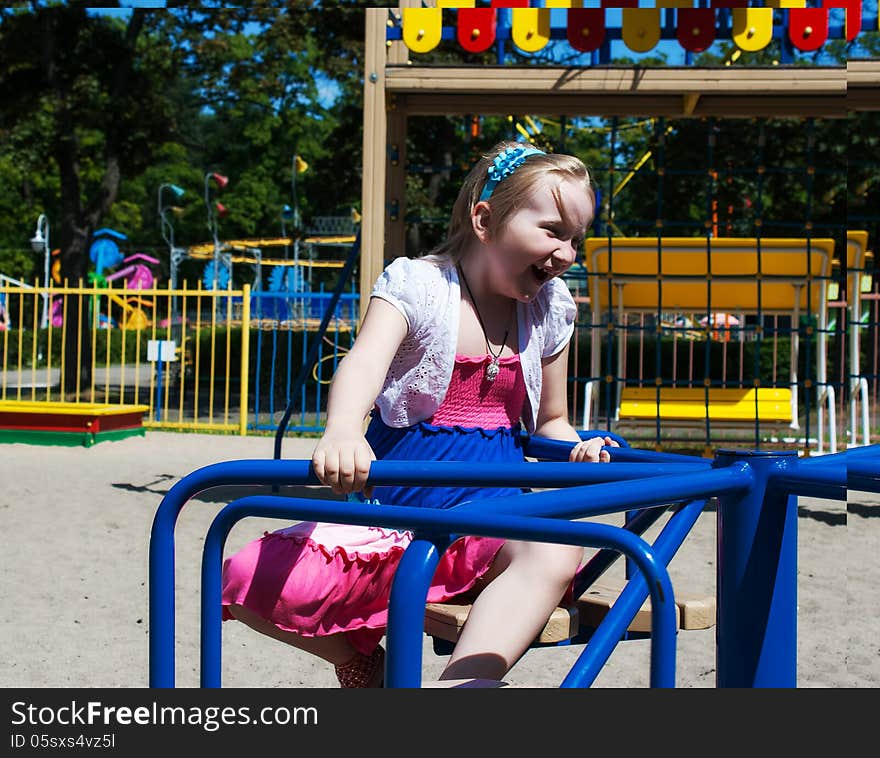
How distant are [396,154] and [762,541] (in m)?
3.97

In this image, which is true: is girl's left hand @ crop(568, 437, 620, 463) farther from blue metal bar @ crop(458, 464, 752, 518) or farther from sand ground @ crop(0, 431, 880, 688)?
blue metal bar @ crop(458, 464, 752, 518)

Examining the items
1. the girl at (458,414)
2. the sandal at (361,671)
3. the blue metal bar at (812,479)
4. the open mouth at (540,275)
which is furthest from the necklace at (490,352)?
the blue metal bar at (812,479)

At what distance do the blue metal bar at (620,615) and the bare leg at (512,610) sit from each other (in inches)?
3.9

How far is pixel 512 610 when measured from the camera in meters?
1.34

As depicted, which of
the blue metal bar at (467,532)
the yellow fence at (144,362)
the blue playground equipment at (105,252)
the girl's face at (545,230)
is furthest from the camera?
the blue playground equipment at (105,252)

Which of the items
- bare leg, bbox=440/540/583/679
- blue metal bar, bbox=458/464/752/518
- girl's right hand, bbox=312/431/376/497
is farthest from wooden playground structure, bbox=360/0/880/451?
blue metal bar, bbox=458/464/752/518

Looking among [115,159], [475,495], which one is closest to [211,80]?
[115,159]

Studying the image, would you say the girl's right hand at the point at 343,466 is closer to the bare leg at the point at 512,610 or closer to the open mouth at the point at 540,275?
the bare leg at the point at 512,610

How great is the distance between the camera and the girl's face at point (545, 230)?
160cm

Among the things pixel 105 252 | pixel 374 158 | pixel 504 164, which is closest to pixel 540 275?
pixel 504 164

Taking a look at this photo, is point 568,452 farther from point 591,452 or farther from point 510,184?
point 510,184

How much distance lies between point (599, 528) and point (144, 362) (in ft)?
75.8

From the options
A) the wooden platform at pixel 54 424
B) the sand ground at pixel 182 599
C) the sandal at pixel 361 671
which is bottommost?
the sand ground at pixel 182 599

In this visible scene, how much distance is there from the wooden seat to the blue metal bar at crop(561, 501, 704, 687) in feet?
0.31
